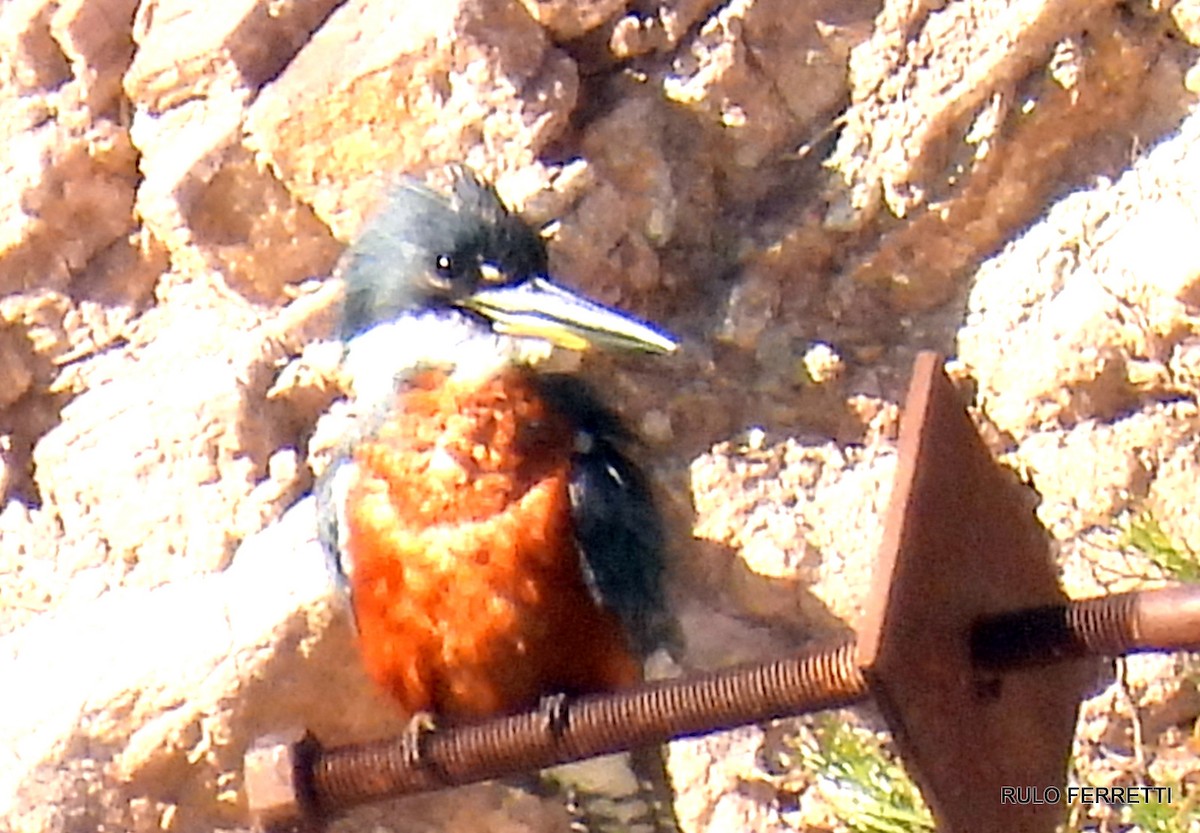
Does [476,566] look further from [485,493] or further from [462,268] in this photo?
[462,268]

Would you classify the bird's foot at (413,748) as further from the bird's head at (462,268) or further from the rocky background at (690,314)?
the rocky background at (690,314)

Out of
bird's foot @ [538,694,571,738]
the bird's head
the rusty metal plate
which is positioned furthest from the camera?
the bird's head

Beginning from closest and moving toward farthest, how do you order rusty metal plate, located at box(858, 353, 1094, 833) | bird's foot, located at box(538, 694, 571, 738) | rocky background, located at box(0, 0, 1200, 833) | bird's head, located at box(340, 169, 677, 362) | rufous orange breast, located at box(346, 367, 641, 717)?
rusty metal plate, located at box(858, 353, 1094, 833) → bird's foot, located at box(538, 694, 571, 738) → rufous orange breast, located at box(346, 367, 641, 717) → bird's head, located at box(340, 169, 677, 362) → rocky background, located at box(0, 0, 1200, 833)

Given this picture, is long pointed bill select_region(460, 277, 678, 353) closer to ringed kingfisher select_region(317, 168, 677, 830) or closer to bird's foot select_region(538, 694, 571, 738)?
ringed kingfisher select_region(317, 168, 677, 830)

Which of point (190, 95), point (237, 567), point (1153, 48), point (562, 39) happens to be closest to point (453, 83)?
point (562, 39)

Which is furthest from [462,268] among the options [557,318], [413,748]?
[413,748]

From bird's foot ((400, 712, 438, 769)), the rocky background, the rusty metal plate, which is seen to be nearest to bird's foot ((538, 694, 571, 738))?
bird's foot ((400, 712, 438, 769))

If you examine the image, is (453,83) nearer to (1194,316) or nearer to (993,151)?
(993,151)
